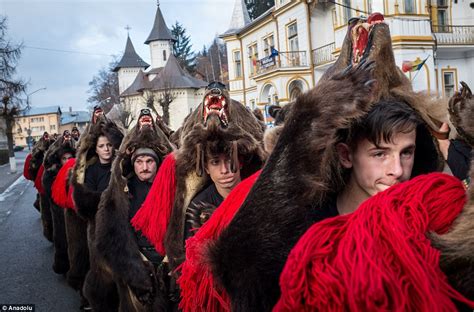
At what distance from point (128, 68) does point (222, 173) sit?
7257 centimetres

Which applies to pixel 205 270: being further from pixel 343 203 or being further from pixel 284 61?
pixel 284 61

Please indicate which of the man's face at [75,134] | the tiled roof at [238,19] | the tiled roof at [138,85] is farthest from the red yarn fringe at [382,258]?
the tiled roof at [138,85]

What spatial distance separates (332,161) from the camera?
65.2 inches

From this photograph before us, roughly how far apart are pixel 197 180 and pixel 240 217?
1.39 m

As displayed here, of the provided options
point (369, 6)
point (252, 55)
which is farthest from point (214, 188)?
point (252, 55)

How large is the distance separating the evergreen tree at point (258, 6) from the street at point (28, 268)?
3950 cm

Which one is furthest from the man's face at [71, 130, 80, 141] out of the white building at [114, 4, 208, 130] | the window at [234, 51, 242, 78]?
the white building at [114, 4, 208, 130]

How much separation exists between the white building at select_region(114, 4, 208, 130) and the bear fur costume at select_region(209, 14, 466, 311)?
38117mm

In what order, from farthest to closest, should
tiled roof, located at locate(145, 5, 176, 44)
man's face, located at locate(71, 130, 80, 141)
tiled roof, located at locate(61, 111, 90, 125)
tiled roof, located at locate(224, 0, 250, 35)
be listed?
tiled roof, located at locate(61, 111, 90, 125)
tiled roof, located at locate(145, 5, 176, 44)
tiled roof, located at locate(224, 0, 250, 35)
man's face, located at locate(71, 130, 80, 141)

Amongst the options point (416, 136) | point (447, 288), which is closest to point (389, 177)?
point (416, 136)

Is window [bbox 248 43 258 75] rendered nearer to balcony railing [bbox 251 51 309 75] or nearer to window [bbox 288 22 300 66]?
balcony railing [bbox 251 51 309 75]

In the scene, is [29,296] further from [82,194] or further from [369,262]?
[369,262]

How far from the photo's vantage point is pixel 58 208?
717cm

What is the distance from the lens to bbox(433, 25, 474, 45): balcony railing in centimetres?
1955
